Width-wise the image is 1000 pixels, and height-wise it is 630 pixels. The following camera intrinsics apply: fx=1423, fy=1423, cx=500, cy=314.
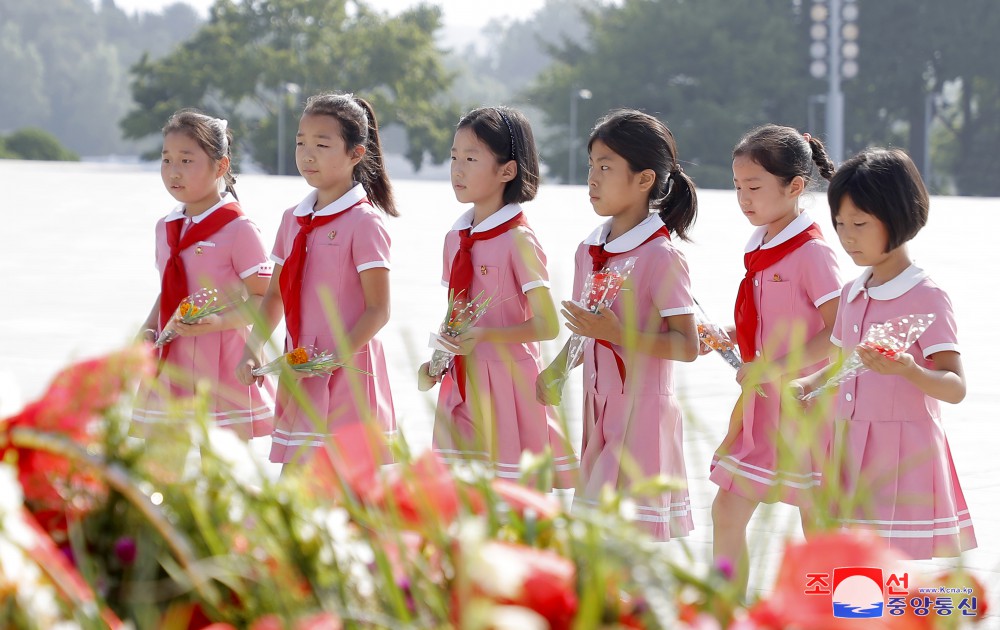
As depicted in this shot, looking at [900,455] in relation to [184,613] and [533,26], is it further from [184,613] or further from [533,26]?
[533,26]

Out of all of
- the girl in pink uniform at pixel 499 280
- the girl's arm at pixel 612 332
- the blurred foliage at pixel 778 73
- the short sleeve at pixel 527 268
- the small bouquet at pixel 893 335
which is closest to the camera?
the small bouquet at pixel 893 335

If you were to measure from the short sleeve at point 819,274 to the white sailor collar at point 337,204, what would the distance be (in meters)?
1.33

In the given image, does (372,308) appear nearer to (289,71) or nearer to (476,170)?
(476,170)

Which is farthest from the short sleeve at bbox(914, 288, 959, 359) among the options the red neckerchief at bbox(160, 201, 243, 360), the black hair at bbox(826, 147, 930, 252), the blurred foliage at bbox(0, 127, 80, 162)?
the blurred foliage at bbox(0, 127, 80, 162)

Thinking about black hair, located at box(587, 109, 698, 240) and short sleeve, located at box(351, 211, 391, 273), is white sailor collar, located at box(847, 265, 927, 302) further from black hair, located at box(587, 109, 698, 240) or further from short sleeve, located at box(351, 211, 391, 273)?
short sleeve, located at box(351, 211, 391, 273)

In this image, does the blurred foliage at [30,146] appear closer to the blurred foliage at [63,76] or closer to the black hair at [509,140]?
the black hair at [509,140]

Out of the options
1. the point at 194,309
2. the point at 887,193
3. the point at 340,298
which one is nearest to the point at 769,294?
the point at 887,193

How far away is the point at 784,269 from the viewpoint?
3777 mm

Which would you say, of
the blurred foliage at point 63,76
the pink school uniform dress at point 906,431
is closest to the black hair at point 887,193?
the pink school uniform dress at point 906,431

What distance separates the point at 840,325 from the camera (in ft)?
11.6

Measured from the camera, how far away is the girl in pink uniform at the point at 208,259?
14.4 feet

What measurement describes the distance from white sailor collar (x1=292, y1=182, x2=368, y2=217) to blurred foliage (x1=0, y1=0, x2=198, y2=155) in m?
93.5

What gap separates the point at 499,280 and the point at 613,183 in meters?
0.46

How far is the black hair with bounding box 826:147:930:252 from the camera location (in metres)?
3.34
